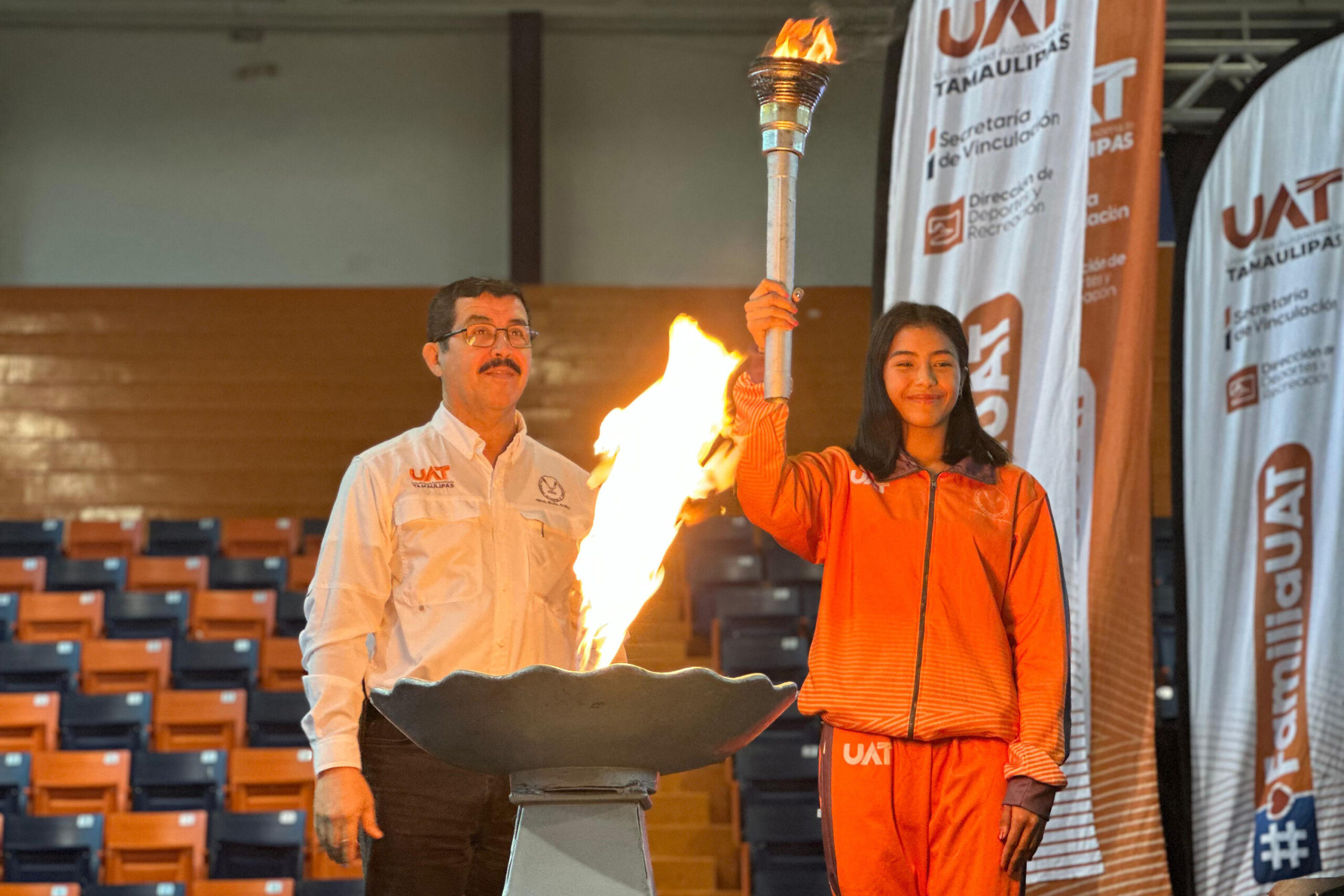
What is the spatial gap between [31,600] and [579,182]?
16.0ft

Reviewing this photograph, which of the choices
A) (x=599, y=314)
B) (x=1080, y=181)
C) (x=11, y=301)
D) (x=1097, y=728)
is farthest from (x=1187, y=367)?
(x=11, y=301)

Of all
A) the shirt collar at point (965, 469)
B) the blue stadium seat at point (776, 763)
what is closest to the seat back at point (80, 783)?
the blue stadium seat at point (776, 763)

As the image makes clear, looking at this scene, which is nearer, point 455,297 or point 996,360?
point 455,297

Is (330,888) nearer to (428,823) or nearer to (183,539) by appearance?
(428,823)

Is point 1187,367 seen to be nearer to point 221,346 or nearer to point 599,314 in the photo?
point 599,314

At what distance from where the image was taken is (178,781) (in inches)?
240

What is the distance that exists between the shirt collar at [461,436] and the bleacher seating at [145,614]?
218 inches

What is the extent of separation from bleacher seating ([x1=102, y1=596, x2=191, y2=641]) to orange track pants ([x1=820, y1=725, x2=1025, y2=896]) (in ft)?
20.0

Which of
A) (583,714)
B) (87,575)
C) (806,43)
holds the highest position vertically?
(806,43)

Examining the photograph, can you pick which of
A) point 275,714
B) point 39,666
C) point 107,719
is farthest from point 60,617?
point 275,714

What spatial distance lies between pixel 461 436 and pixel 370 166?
8312 millimetres

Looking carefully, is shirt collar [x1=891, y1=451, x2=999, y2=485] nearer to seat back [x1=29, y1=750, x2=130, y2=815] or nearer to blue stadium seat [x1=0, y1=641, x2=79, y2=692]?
seat back [x1=29, y1=750, x2=130, y2=815]

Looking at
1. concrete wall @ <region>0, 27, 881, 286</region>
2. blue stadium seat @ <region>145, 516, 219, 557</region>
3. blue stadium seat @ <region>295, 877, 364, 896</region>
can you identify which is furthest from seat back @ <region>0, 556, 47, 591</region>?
blue stadium seat @ <region>295, 877, 364, 896</region>

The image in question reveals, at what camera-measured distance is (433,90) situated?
1060 cm
